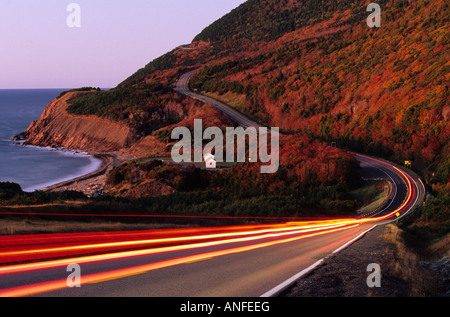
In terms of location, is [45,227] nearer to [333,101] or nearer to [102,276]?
[102,276]

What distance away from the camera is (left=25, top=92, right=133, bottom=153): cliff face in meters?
71.8

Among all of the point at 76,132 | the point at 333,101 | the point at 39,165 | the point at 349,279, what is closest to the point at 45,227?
the point at 349,279

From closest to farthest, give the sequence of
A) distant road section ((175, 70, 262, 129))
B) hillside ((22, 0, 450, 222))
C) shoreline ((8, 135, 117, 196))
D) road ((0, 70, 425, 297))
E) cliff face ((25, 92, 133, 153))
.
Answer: road ((0, 70, 425, 297)), hillside ((22, 0, 450, 222)), shoreline ((8, 135, 117, 196)), distant road section ((175, 70, 262, 129)), cliff face ((25, 92, 133, 153))

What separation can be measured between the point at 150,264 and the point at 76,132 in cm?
7885

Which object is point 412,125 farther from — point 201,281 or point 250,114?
point 201,281

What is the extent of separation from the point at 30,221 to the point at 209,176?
28.0m

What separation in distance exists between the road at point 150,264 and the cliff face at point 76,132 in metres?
60.6

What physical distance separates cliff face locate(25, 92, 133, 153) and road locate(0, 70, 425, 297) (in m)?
60.6

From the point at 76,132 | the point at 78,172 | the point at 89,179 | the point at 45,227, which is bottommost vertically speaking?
the point at 89,179

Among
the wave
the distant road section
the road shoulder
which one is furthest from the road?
the distant road section

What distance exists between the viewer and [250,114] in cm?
7094

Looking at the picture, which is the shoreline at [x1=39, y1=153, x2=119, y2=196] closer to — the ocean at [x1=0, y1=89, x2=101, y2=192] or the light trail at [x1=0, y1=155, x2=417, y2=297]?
the ocean at [x1=0, y1=89, x2=101, y2=192]

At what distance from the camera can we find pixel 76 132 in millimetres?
80500
